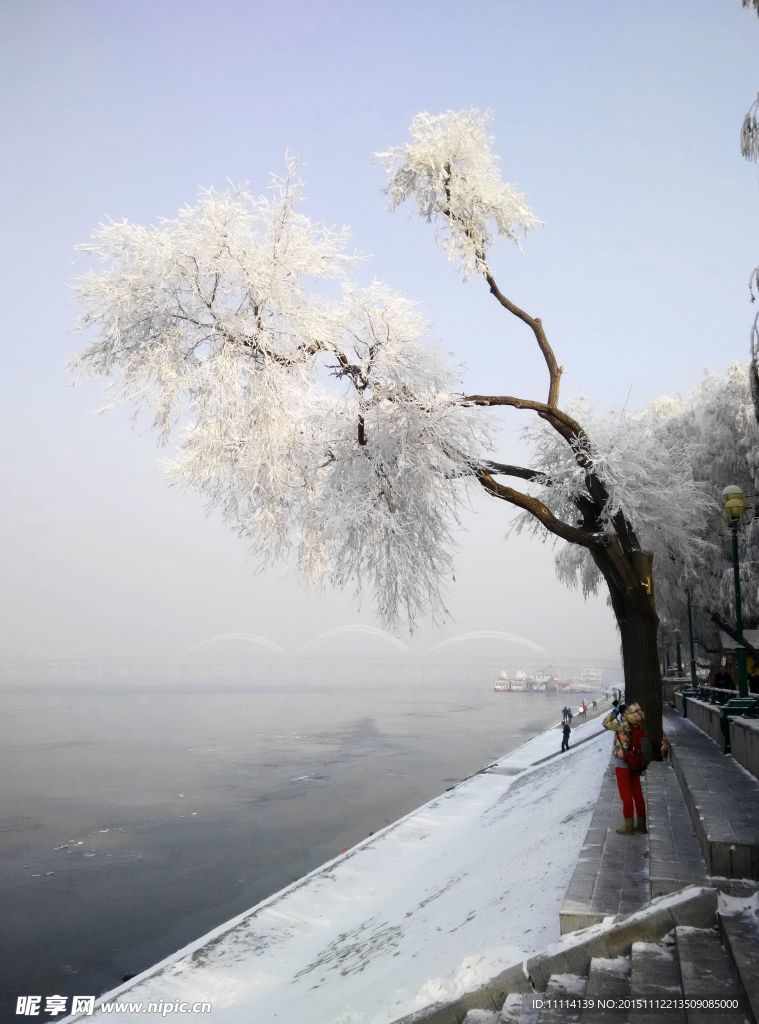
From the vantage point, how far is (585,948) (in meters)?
5.59

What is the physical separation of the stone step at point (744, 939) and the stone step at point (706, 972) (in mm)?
70

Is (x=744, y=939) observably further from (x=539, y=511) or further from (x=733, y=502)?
(x=733, y=502)

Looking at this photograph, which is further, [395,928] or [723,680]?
[723,680]

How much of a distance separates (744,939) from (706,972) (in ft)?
1.41

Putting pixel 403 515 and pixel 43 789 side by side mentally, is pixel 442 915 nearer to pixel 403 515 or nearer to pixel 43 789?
pixel 403 515

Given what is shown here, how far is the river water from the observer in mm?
19062

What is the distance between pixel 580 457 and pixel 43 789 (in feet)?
143

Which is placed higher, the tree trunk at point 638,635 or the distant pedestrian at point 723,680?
the tree trunk at point 638,635

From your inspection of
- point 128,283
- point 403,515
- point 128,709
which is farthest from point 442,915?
point 128,709

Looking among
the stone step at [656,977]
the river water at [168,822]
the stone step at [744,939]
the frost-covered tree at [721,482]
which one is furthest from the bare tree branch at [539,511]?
the river water at [168,822]

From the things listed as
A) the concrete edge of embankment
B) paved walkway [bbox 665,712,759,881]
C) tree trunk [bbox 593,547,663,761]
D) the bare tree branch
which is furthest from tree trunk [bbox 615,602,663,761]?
the concrete edge of embankment

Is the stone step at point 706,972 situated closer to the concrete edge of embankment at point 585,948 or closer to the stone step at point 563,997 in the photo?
the concrete edge of embankment at point 585,948

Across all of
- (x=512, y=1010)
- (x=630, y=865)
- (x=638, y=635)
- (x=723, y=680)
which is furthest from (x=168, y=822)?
(x=512, y=1010)

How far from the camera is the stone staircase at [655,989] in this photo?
14.7 ft
